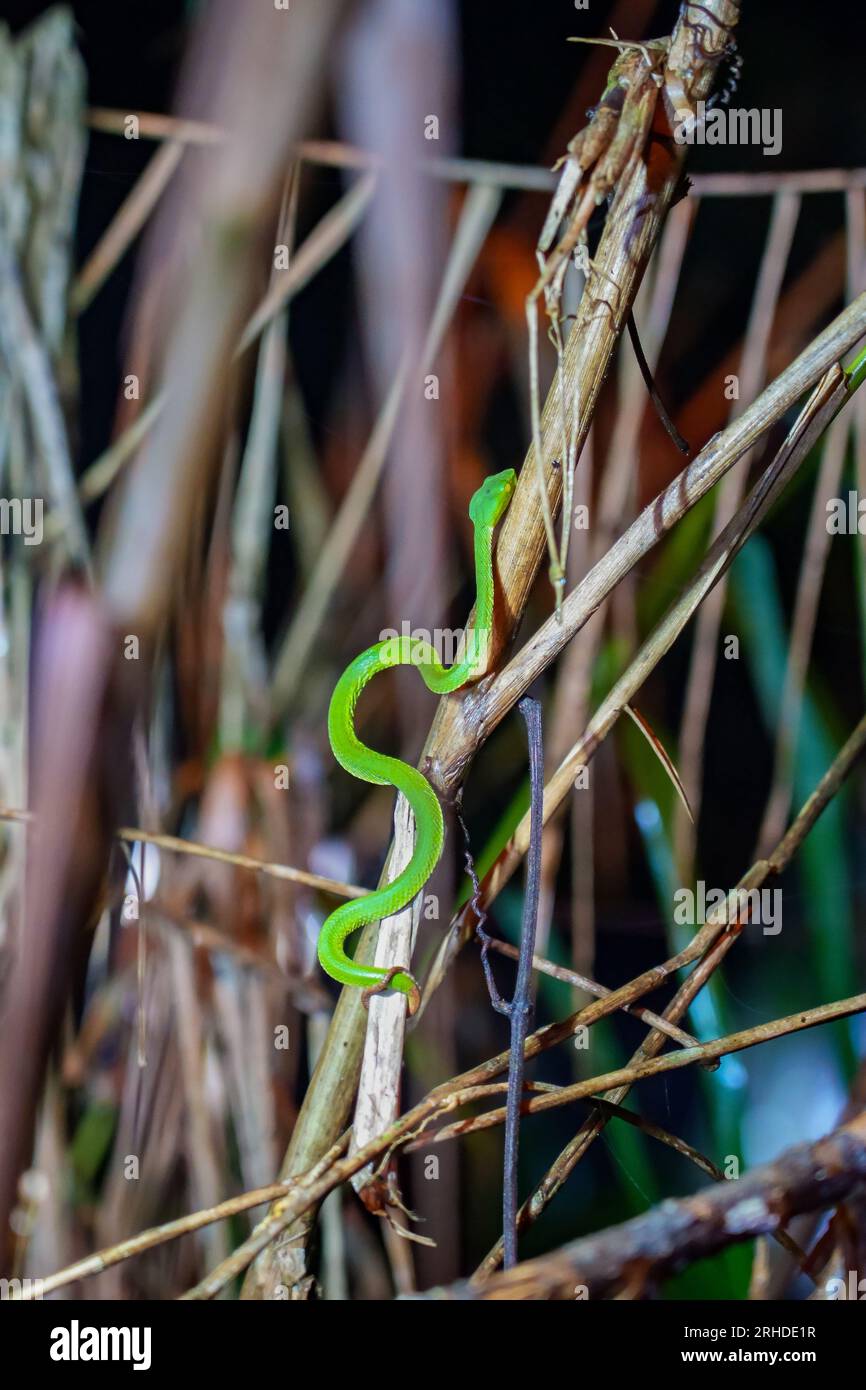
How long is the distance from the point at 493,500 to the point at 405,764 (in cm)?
30

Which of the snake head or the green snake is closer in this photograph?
the green snake

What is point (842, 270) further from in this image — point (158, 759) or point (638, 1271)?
point (638, 1271)

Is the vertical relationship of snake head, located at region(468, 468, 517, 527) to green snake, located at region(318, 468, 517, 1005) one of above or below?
above

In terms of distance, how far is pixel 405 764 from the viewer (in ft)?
2.78

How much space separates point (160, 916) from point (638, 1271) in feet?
A: 2.76

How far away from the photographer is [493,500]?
3.12 feet

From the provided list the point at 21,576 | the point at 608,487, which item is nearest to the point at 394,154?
the point at 608,487

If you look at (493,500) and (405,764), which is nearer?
(405,764)

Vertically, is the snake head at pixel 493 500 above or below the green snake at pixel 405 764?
above

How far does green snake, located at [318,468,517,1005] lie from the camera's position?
821mm

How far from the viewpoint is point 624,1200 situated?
1.46 m

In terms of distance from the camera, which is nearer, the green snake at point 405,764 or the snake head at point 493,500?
the green snake at point 405,764

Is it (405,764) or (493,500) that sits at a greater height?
(493,500)

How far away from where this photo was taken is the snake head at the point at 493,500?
3.12ft
